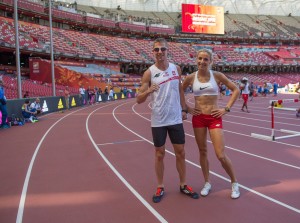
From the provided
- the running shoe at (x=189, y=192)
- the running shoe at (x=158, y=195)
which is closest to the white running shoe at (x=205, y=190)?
the running shoe at (x=189, y=192)

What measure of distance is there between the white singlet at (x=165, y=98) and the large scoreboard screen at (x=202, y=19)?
63.1 meters

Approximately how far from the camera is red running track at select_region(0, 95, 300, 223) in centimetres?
388

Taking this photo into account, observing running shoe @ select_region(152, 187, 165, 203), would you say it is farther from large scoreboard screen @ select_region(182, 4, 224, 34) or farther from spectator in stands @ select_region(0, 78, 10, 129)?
large scoreboard screen @ select_region(182, 4, 224, 34)

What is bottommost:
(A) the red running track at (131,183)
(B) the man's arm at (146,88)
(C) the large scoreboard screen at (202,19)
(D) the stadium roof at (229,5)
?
(A) the red running track at (131,183)

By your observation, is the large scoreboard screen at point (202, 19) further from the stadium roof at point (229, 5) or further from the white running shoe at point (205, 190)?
the white running shoe at point (205, 190)

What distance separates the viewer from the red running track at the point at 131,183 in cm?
388

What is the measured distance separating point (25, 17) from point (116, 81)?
1620 centimetres

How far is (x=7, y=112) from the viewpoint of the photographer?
44.4 ft

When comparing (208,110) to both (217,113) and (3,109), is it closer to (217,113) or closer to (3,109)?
(217,113)

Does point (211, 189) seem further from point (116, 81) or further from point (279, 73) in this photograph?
point (279, 73)

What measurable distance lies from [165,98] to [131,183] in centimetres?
Answer: 169

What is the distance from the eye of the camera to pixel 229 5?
84.1 meters

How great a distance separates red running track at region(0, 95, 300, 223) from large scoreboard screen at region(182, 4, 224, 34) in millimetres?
59401

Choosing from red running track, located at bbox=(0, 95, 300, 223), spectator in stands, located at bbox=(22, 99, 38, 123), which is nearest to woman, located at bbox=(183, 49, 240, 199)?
red running track, located at bbox=(0, 95, 300, 223)
